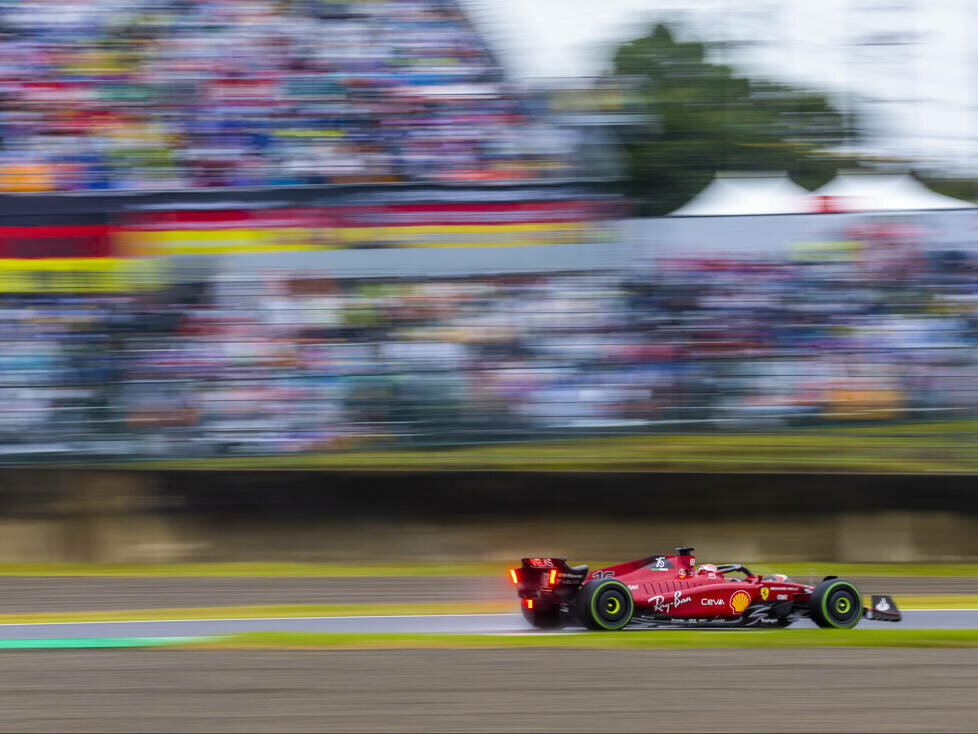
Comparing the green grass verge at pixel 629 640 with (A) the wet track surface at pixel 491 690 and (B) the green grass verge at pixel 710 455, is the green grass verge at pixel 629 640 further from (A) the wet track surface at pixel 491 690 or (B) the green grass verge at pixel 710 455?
(B) the green grass verge at pixel 710 455

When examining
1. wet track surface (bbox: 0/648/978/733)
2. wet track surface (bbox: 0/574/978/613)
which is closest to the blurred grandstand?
wet track surface (bbox: 0/574/978/613)

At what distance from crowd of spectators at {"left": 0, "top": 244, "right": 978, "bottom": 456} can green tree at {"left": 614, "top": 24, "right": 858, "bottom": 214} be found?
70.2 inches

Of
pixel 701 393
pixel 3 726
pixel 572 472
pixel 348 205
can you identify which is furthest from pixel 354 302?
pixel 3 726

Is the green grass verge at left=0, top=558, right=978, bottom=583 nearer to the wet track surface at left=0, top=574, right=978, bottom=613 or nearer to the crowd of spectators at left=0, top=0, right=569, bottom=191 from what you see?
the wet track surface at left=0, top=574, right=978, bottom=613

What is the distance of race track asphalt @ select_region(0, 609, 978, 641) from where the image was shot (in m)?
6.79

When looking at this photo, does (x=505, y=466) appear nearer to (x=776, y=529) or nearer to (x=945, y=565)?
(x=776, y=529)

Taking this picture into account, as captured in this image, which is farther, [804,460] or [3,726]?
[804,460]

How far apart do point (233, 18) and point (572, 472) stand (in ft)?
18.2

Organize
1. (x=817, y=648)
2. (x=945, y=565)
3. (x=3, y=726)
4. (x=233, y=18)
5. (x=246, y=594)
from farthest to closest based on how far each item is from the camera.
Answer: (x=233, y=18) < (x=945, y=565) < (x=246, y=594) < (x=817, y=648) < (x=3, y=726)

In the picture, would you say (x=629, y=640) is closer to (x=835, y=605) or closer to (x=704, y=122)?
(x=835, y=605)

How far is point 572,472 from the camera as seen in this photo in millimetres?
9680

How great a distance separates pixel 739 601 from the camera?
6.52 m

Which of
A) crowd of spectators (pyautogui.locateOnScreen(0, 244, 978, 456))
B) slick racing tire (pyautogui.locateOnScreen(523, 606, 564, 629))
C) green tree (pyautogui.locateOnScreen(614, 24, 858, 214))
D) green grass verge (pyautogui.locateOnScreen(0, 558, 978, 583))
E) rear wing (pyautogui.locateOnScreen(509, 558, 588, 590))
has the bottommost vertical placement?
green grass verge (pyautogui.locateOnScreen(0, 558, 978, 583))

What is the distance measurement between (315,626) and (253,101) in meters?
6.01
